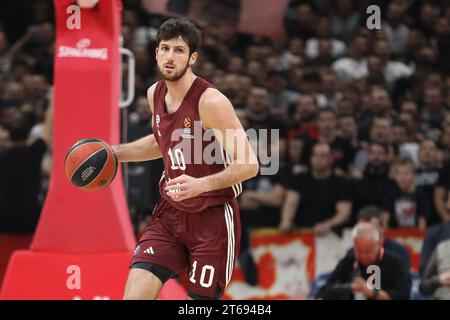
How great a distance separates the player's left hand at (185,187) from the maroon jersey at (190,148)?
1.14 ft

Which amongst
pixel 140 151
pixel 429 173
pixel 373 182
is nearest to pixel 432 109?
pixel 429 173

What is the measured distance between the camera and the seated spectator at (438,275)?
8258mm

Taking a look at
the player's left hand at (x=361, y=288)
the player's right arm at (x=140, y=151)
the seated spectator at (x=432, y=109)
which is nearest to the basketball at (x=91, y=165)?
the player's right arm at (x=140, y=151)

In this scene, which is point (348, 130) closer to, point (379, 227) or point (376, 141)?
point (376, 141)

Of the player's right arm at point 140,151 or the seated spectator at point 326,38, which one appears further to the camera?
the seated spectator at point 326,38

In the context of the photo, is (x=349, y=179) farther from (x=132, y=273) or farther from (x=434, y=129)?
(x=132, y=273)

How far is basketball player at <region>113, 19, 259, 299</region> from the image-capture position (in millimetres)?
5723

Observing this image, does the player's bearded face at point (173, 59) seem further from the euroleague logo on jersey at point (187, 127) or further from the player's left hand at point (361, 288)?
the player's left hand at point (361, 288)

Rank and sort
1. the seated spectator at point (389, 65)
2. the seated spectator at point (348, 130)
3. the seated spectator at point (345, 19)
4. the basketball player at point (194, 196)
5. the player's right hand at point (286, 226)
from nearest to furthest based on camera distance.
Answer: the basketball player at point (194, 196), the player's right hand at point (286, 226), the seated spectator at point (348, 130), the seated spectator at point (389, 65), the seated spectator at point (345, 19)

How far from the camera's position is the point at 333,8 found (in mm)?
13117

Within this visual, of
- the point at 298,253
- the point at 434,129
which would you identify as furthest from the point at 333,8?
the point at 298,253

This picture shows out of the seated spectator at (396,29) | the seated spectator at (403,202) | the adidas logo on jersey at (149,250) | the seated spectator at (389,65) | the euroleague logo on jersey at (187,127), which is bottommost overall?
the seated spectator at (403,202)

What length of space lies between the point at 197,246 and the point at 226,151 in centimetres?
60

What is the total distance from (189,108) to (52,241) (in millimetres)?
2466
